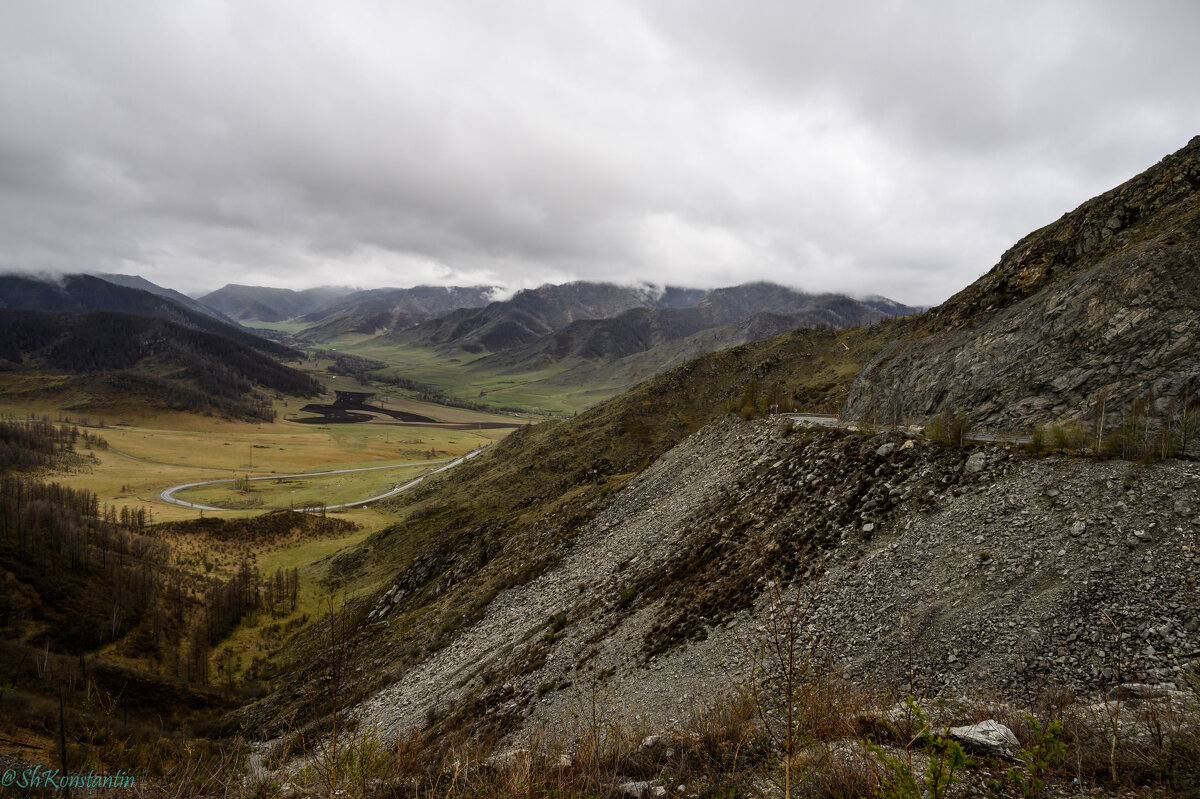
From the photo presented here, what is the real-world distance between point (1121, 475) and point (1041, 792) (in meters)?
12.6

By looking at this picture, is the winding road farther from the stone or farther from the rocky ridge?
the stone

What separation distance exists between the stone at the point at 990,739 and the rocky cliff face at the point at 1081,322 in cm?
1774

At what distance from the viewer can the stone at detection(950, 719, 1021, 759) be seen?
6.31 m

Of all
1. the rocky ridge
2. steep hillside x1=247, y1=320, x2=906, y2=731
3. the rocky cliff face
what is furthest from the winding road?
the rocky cliff face

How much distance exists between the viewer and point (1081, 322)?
2212 cm

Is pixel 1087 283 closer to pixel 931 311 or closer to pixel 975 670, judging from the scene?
pixel 931 311

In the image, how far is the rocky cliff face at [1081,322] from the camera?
19031mm

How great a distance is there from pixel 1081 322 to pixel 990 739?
24.3 metres

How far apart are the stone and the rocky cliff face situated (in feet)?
58.2

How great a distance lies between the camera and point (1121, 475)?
1327cm

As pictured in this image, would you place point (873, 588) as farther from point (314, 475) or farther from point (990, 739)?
point (314, 475)
